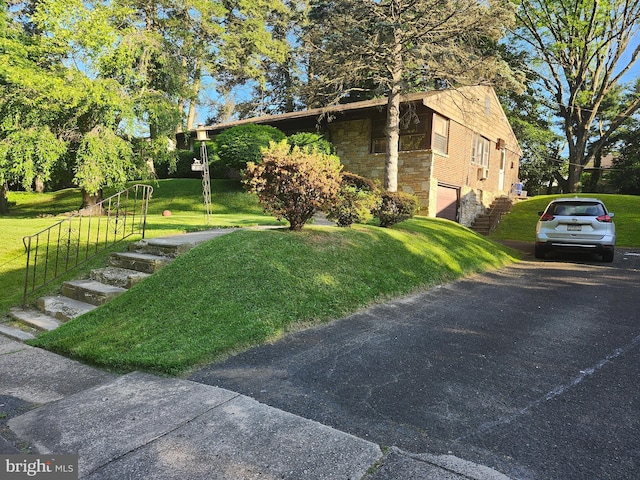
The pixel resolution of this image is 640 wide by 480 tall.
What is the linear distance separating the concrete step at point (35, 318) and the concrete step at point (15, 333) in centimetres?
15

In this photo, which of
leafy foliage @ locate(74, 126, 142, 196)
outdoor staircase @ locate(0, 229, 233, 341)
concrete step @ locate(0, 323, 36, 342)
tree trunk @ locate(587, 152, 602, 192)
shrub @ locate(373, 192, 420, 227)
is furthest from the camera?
tree trunk @ locate(587, 152, 602, 192)

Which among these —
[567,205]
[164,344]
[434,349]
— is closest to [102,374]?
[164,344]

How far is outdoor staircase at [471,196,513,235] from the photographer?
18641 millimetres

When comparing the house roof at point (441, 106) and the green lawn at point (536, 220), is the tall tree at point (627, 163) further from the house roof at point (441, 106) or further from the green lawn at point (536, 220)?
the house roof at point (441, 106)

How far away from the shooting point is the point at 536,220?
1859 cm

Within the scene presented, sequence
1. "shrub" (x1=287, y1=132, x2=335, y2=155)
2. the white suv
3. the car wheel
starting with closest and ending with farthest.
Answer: the white suv, the car wheel, "shrub" (x1=287, y1=132, x2=335, y2=155)

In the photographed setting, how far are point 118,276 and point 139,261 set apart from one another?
0.39m

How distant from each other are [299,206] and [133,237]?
12.2ft

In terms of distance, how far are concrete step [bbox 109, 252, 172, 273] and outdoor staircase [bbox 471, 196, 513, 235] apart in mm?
15735

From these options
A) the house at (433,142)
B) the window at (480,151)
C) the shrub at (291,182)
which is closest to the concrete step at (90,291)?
the shrub at (291,182)

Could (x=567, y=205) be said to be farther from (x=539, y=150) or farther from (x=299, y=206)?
(x=539, y=150)

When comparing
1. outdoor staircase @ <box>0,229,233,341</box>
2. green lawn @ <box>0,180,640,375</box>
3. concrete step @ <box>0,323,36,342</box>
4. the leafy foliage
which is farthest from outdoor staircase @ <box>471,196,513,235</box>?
concrete step @ <box>0,323,36,342</box>

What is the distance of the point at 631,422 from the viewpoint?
269 centimetres

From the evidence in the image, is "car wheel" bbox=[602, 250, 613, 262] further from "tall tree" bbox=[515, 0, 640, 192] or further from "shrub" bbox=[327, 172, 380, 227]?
"tall tree" bbox=[515, 0, 640, 192]
